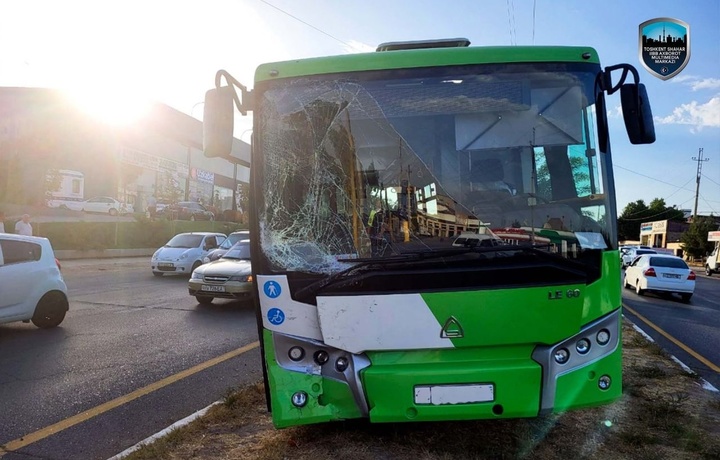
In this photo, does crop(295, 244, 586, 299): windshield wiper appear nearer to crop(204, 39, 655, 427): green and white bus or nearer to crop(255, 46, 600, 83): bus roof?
crop(204, 39, 655, 427): green and white bus

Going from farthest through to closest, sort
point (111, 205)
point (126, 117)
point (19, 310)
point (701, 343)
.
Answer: point (126, 117), point (111, 205), point (701, 343), point (19, 310)

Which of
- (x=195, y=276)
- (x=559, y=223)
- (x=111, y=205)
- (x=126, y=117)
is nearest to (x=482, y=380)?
(x=559, y=223)

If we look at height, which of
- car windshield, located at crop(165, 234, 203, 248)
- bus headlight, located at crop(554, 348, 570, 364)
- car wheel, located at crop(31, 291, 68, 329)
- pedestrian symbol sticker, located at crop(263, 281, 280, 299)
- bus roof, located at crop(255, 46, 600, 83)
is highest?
bus roof, located at crop(255, 46, 600, 83)

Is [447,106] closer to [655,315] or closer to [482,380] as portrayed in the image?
[482,380]

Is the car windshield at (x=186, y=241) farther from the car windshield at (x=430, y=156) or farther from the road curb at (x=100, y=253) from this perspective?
the car windshield at (x=430, y=156)

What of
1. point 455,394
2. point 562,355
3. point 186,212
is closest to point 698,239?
point 186,212

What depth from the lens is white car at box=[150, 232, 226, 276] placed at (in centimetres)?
1708

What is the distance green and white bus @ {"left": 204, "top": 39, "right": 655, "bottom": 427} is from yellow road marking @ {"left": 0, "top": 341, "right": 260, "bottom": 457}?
1974mm

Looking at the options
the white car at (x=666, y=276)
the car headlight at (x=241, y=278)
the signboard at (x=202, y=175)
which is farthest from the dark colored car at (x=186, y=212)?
the white car at (x=666, y=276)

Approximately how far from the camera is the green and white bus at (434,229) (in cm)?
344

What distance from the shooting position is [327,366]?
140 inches

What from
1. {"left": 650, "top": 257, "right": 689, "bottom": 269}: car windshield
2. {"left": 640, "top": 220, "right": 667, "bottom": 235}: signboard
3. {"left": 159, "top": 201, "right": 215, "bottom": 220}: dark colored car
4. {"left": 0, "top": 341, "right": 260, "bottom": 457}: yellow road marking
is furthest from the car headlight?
{"left": 640, "top": 220, "right": 667, "bottom": 235}: signboard

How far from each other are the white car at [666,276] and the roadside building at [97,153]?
27.1 meters

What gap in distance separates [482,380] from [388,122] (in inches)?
73.9
